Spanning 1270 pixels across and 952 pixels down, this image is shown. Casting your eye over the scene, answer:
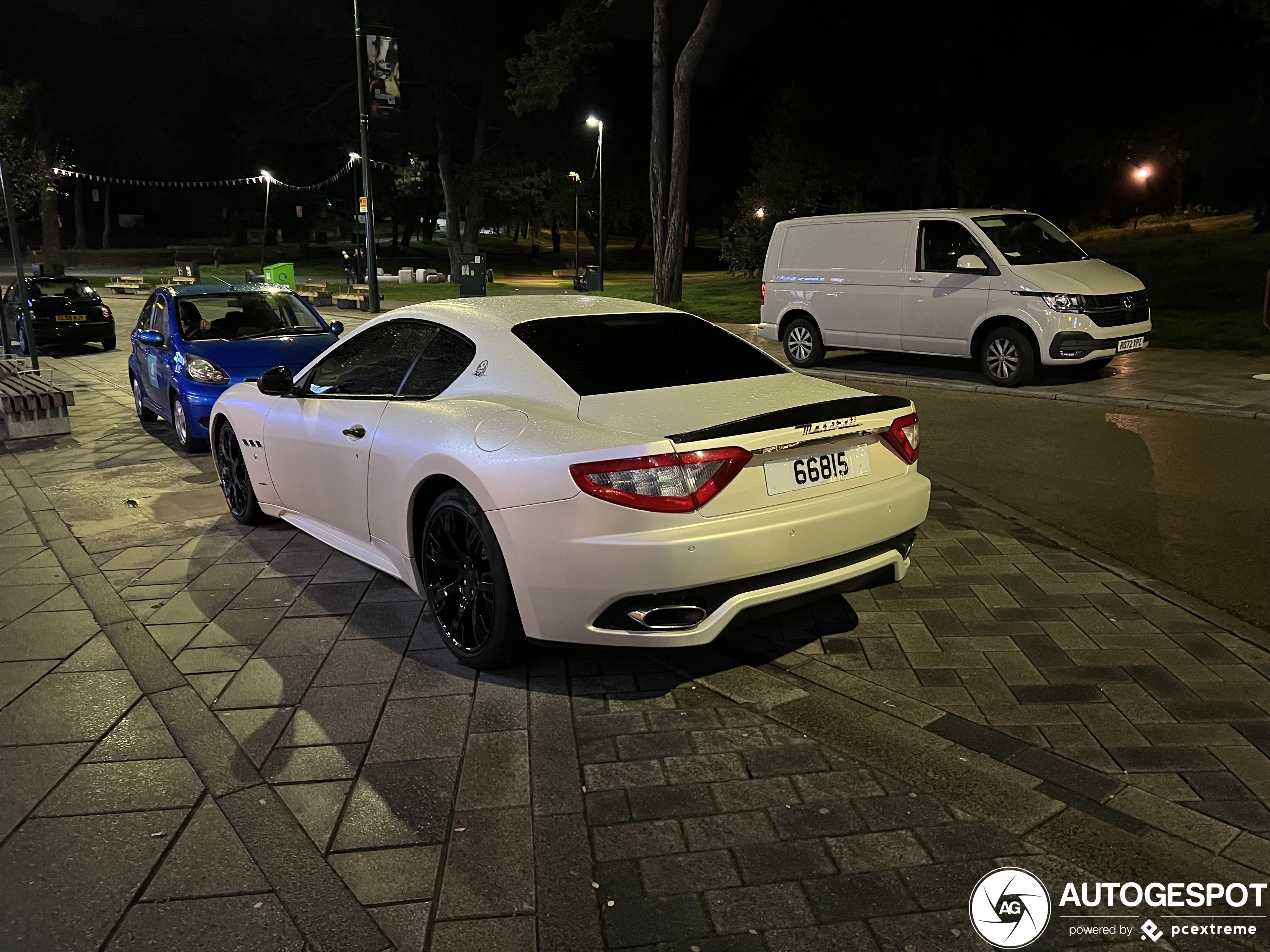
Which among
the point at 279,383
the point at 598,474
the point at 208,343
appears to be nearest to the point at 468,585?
the point at 598,474

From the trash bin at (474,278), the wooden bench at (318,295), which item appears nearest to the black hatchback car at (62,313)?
the wooden bench at (318,295)

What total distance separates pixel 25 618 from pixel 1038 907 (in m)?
4.72

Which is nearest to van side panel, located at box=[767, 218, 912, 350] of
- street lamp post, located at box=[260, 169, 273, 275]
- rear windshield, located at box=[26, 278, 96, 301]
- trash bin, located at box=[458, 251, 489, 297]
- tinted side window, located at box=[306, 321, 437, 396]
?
tinted side window, located at box=[306, 321, 437, 396]

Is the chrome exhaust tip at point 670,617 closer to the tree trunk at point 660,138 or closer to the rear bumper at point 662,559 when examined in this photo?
the rear bumper at point 662,559

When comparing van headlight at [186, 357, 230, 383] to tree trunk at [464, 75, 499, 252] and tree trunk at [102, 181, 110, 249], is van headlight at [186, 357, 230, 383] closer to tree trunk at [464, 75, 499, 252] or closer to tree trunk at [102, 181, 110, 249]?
tree trunk at [464, 75, 499, 252]

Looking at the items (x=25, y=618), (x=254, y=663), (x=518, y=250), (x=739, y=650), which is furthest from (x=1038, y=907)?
(x=518, y=250)

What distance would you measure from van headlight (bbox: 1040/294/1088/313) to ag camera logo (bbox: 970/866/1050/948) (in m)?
10.3

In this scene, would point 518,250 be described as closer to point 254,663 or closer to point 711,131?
point 711,131

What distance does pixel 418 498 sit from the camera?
461cm

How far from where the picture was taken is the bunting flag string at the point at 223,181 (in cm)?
4241

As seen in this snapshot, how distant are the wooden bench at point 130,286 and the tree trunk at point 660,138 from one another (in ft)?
64.8

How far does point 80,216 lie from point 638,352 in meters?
74.0

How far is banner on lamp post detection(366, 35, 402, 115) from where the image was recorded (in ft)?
65.1

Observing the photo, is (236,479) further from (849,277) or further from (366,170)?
(366,170)
